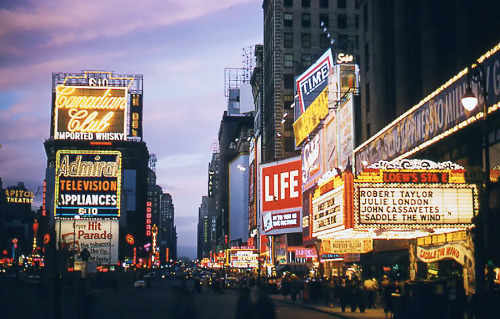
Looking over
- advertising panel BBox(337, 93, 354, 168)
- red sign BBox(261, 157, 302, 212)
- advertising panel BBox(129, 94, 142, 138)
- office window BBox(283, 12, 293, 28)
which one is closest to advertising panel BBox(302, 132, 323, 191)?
advertising panel BBox(337, 93, 354, 168)

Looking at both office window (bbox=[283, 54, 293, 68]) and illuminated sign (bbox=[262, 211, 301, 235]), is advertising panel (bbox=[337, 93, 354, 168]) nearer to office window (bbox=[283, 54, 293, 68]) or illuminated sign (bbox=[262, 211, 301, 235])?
illuminated sign (bbox=[262, 211, 301, 235])

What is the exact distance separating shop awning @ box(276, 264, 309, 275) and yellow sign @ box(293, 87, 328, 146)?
1672cm

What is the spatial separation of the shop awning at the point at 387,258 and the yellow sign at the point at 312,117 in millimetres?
15930

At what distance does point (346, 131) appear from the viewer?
53281 mm

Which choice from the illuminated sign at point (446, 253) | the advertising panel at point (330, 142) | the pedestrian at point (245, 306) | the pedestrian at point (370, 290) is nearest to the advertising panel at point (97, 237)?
the advertising panel at point (330, 142)

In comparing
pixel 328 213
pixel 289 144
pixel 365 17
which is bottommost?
pixel 328 213

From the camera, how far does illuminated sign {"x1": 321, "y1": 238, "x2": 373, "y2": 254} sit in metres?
41.6

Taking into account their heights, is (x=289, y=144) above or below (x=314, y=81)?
below

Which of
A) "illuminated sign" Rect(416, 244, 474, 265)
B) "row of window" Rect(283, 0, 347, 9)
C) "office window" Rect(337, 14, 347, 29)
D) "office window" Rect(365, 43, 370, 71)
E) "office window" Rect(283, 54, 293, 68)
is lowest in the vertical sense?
"illuminated sign" Rect(416, 244, 474, 265)

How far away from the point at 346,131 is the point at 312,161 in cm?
1483

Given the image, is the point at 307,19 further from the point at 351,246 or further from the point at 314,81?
the point at 351,246

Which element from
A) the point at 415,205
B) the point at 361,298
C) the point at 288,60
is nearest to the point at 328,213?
the point at 361,298

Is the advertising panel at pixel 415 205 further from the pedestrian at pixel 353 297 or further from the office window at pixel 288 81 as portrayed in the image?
the office window at pixel 288 81

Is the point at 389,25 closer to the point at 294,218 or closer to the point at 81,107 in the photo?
the point at 294,218
